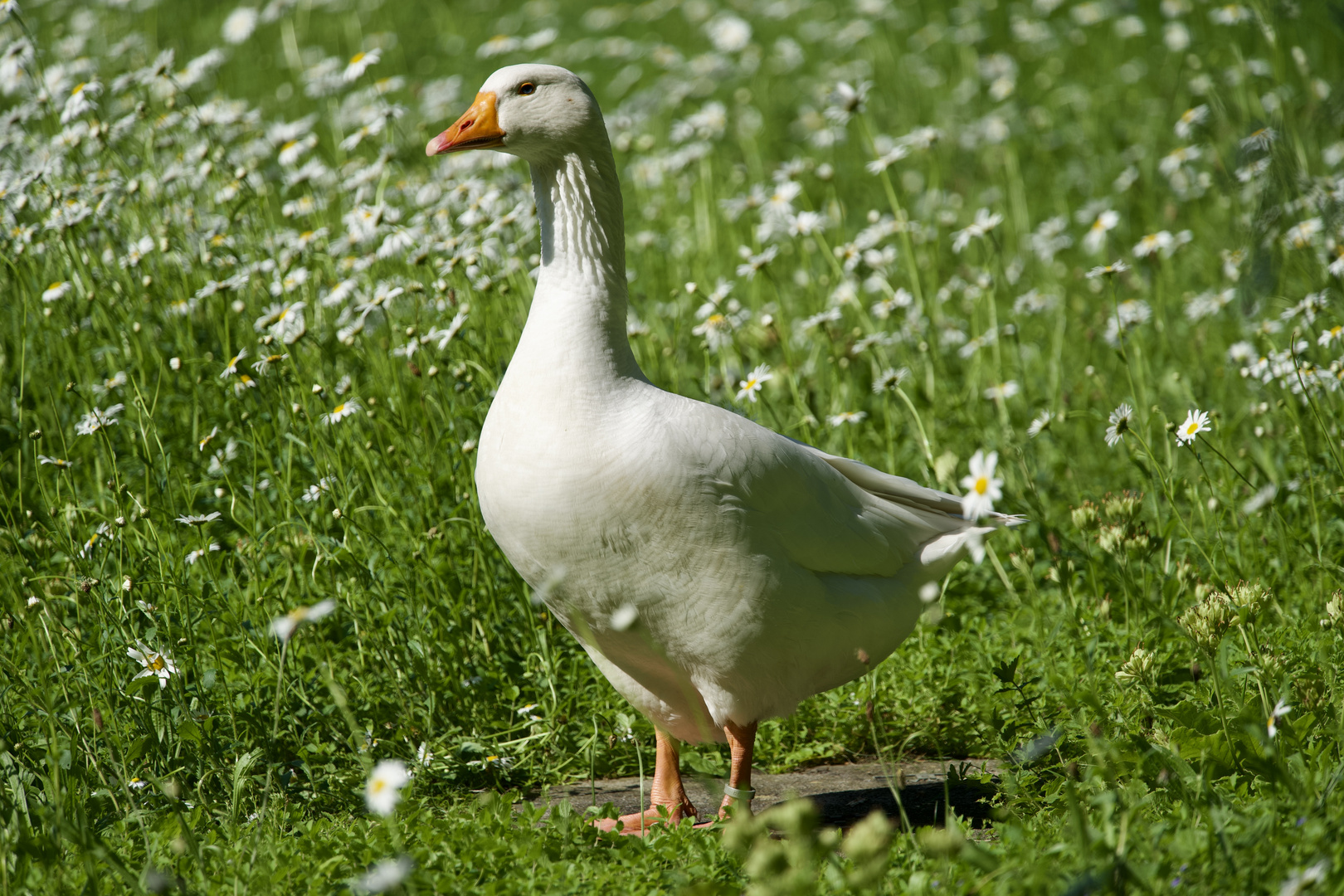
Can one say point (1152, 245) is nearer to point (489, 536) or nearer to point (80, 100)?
point (489, 536)

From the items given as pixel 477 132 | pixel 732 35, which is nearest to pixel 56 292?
pixel 477 132

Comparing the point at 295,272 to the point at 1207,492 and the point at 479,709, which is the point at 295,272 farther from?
the point at 1207,492

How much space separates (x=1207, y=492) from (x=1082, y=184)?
4981mm

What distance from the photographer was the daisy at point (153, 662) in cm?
297

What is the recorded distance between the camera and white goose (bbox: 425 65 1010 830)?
271 cm

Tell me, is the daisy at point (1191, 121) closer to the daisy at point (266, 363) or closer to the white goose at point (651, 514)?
the white goose at point (651, 514)

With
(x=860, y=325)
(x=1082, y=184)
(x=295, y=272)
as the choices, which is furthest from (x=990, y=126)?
(x=295, y=272)

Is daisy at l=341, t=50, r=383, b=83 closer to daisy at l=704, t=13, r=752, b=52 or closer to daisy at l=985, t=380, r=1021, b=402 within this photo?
daisy at l=985, t=380, r=1021, b=402

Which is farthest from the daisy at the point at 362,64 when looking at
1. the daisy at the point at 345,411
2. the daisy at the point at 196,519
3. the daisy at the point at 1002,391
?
the daisy at the point at 1002,391

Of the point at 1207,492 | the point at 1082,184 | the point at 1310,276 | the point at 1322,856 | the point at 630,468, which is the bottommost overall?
the point at 1082,184

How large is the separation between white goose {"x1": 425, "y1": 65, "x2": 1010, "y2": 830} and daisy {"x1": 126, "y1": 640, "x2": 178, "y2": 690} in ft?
3.31

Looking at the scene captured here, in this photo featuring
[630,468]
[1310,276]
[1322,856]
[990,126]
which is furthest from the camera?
[990,126]

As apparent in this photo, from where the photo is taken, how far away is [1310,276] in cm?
454

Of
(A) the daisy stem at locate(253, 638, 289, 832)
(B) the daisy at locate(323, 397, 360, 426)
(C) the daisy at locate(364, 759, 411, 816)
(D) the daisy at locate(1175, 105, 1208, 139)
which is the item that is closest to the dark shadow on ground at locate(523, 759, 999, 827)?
(A) the daisy stem at locate(253, 638, 289, 832)
